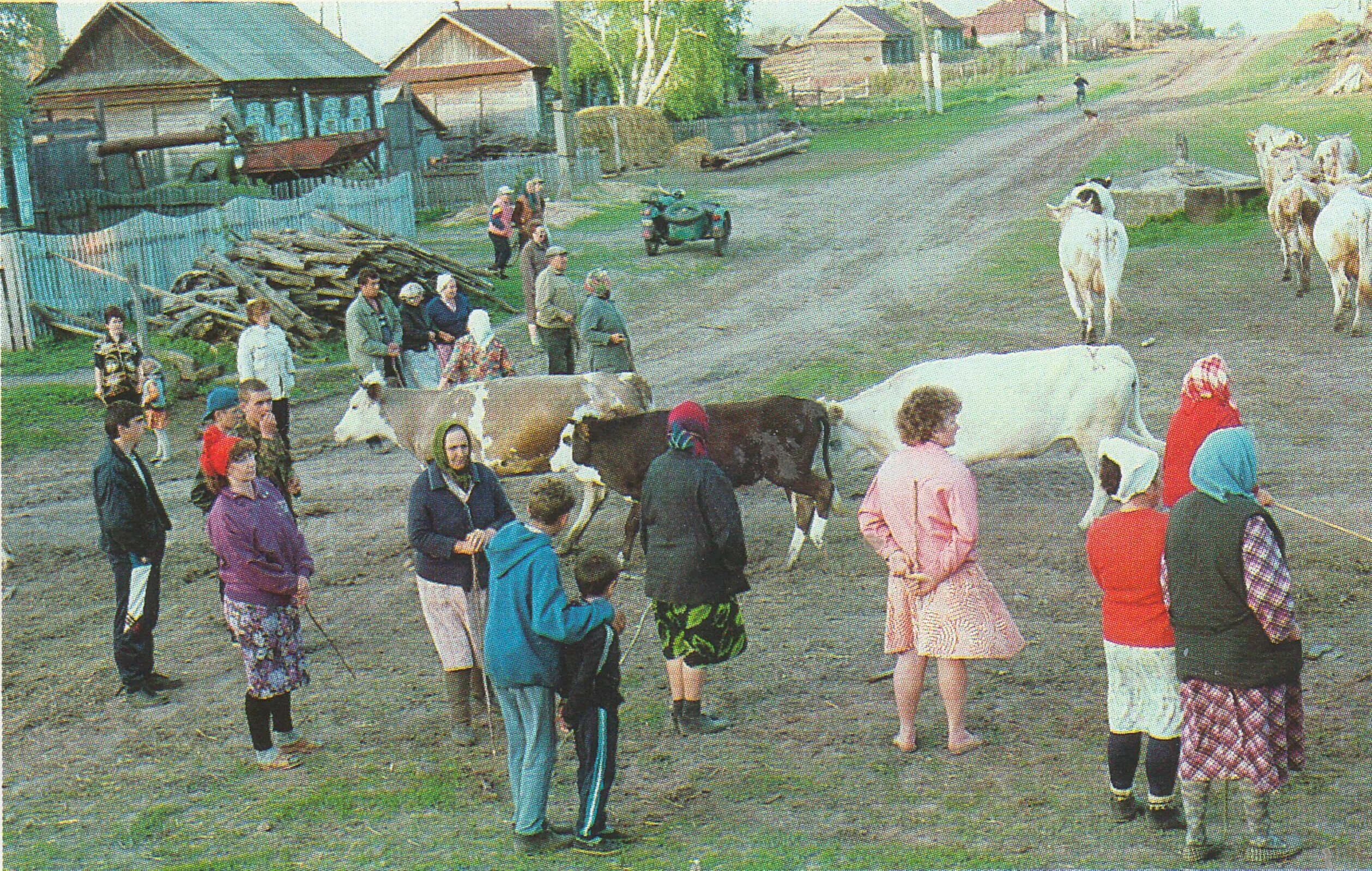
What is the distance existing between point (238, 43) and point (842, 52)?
4214cm

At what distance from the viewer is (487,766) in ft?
22.2

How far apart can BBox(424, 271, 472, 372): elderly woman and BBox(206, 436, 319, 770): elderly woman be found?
6.83 m

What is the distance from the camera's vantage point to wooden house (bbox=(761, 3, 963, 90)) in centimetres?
6944

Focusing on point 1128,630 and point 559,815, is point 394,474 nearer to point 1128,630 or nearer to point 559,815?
point 559,815

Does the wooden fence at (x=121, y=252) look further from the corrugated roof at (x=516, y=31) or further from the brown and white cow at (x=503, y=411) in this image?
the corrugated roof at (x=516, y=31)

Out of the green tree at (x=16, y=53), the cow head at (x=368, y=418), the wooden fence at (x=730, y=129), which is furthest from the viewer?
the wooden fence at (x=730, y=129)

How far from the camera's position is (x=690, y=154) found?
39.7 meters

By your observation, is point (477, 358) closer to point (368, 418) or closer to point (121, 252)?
point (368, 418)

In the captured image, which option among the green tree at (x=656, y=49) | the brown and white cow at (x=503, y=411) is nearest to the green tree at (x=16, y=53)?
the brown and white cow at (x=503, y=411)

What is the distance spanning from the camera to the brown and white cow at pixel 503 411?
11.2m

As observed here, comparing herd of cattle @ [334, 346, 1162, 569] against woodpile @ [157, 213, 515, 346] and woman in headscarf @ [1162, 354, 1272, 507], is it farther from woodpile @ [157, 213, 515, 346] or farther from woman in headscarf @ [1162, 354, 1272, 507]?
woodpile @ [157, 213, 515, 346]

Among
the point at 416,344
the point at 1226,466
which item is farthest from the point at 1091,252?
the point at 1226,466

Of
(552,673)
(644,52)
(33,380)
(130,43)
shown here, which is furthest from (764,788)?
(644,52)

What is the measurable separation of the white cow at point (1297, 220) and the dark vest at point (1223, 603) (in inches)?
570
